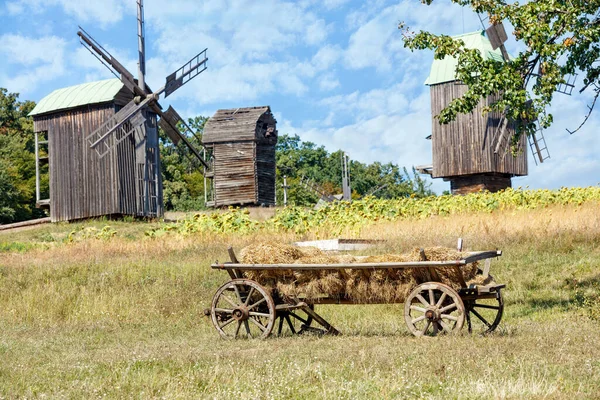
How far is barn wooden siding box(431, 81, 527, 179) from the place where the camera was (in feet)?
122

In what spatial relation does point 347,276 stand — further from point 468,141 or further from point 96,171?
point 96,171

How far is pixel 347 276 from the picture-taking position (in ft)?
33.7

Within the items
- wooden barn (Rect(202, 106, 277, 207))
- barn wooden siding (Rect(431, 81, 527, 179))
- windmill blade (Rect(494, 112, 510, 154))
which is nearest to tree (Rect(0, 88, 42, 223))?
wooden barn (Rect(202, 106, 277, 207))

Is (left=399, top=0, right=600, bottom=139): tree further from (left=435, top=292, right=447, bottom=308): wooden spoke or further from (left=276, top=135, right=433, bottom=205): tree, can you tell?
(left=276, top=135, right=433, bottom=205): tree

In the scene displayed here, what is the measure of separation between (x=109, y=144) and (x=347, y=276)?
95.8 ft

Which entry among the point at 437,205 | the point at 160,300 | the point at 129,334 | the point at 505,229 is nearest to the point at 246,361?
the point at 129,334

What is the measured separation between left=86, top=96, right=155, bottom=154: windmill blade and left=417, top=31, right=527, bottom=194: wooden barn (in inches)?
536

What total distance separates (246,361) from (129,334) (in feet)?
15.7

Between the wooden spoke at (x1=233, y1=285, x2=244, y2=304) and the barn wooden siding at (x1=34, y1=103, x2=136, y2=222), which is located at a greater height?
the barn wooden siding at (x1=34, y1=103, x2=136, y2=222)

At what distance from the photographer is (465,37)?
129ft

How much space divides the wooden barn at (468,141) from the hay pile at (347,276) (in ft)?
90.4

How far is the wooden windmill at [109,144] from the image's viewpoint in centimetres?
3753

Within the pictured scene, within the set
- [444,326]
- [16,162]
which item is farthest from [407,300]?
[16,162]

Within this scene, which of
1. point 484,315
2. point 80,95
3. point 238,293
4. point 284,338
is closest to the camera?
point 284,338
